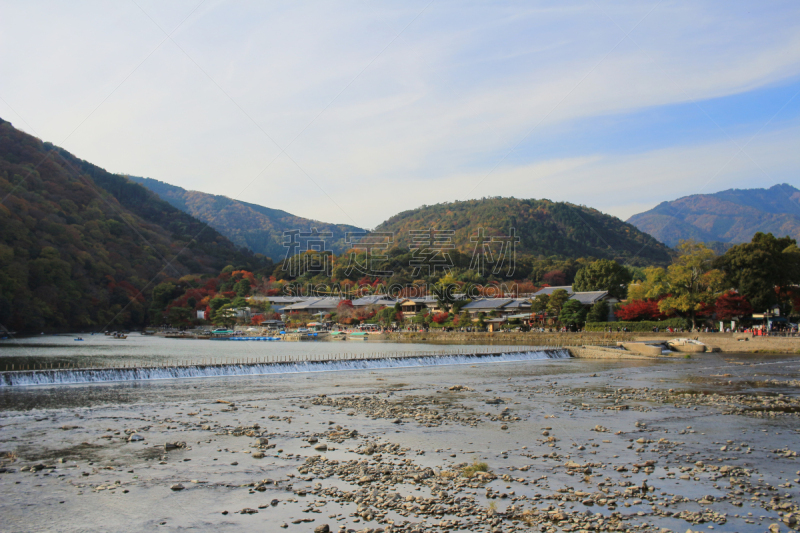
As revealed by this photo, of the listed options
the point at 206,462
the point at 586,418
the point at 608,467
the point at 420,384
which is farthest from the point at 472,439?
the point at 420,384

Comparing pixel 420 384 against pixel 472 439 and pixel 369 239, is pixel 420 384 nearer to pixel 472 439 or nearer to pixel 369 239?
pixel 472 439

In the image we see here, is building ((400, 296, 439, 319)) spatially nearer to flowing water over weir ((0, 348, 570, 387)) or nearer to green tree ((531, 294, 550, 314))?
green tree ((531, 294, 550, 314))

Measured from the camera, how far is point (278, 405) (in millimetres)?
16734

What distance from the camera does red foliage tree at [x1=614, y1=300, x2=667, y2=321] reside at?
1772 inches

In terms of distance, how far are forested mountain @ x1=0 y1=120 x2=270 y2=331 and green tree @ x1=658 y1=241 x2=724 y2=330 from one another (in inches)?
2536

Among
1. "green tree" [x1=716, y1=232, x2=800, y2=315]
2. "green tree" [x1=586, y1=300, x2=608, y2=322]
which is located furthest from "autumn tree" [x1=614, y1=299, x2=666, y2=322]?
"green tree" [x1=716, y1=232, x2=800, y2=315]

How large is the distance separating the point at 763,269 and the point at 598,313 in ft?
48.9

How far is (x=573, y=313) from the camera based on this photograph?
167 ft

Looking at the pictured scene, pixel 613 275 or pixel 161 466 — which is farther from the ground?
pixel 613 275

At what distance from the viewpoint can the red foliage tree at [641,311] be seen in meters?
45.0

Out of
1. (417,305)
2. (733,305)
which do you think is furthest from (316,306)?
(733,305)

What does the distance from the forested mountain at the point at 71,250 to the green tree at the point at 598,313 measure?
59.7m

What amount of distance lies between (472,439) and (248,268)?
3983 inches

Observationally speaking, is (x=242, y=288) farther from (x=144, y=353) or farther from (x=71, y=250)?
(x=144, y=353)
